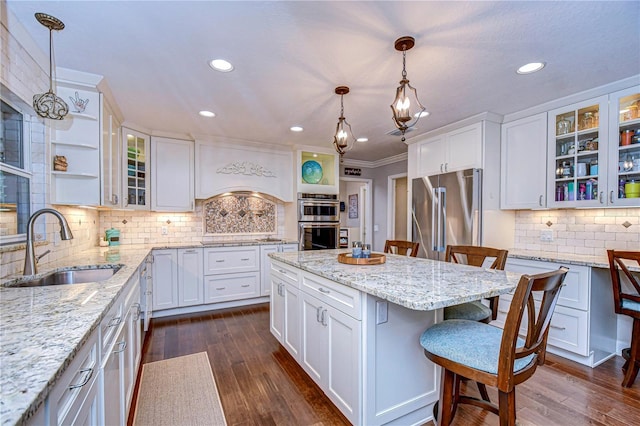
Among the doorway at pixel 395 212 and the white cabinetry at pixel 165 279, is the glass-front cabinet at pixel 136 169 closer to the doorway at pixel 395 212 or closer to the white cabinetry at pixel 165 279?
the white cabinetry at pixel 165 279

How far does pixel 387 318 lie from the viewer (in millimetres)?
1605

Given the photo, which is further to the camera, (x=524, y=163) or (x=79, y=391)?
(x=524, y=163)

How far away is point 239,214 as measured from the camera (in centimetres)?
463

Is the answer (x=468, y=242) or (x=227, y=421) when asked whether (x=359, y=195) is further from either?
(x=227, y=421)

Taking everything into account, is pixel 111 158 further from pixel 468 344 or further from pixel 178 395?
pixel 468 344

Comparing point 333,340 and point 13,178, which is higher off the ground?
point 13,178

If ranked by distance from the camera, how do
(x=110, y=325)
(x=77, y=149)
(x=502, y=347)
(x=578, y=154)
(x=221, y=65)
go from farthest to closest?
(x=578, y=154) < (x=77, y=149) < (x=221, y=65) < (x=110, y=325) < (x=502, y=347)

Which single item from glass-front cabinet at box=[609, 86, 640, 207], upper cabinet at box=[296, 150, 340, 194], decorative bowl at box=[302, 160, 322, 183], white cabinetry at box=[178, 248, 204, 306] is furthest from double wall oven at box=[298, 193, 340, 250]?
glass-front cabinet at box=[609, 86, 640, 207]

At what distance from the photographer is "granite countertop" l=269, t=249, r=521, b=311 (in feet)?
4.24

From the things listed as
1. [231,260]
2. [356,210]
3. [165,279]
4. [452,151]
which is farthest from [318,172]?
[165,279]

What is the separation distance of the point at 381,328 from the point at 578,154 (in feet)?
8.86

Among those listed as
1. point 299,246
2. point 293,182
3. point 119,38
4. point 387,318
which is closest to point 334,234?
point 299,246

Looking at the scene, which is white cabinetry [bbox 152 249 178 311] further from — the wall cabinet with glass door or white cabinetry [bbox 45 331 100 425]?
the wall cabinet with glass door

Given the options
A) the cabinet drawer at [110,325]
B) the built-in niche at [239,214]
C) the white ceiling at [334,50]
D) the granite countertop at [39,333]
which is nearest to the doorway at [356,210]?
the built-in niche at [239,214]
